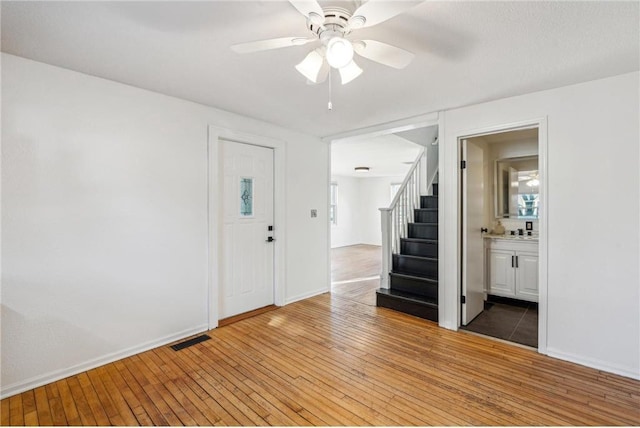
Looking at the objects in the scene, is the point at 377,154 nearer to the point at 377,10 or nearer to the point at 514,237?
the point at 514,237

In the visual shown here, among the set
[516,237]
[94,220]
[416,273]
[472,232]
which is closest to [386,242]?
[416,273]

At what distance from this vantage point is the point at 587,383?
218 cm

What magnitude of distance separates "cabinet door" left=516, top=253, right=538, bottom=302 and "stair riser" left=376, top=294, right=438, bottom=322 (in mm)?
1418

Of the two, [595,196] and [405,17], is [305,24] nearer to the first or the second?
[405,17]

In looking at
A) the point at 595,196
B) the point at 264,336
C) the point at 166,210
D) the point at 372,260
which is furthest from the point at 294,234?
the point at 372,260

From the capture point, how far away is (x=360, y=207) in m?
10.2

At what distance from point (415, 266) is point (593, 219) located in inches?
74.2

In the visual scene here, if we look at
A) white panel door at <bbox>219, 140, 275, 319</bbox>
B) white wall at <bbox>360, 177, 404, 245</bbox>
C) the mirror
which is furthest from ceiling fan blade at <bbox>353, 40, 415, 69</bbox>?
white wall at <bbox>360, 177, 404, 245</bbox>

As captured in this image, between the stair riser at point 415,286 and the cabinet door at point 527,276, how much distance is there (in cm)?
126

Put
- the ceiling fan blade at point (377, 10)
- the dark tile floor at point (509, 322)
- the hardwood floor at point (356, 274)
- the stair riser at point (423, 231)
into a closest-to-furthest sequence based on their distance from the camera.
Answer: the ceiling fan blade at point (377, 10), the dark tile floor at point (509, 322), the stair riser at point (423, 231), the hardwood floor at point (356, 274)

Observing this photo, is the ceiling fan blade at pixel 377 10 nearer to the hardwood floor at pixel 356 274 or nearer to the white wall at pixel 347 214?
the hardwood floor at pixel 356 274

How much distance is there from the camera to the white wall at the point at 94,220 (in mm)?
2066

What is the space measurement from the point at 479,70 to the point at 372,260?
5372 mm

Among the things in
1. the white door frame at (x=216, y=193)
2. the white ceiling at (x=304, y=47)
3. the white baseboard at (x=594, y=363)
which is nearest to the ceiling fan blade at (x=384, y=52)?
the white ceiling at (x=304, y=47)
